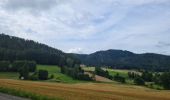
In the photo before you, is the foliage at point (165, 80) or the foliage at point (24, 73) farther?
the foliage at point (24, 73)

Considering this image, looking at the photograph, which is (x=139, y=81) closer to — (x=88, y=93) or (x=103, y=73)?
(x=103, y=73)

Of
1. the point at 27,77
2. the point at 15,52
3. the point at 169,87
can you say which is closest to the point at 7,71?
the point at 27,77

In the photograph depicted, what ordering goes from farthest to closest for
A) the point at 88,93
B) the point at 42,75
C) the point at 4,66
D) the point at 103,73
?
1. the point at 103,73
2. the point at 4,66
3. the point at 42,75
4. the point at 88,93

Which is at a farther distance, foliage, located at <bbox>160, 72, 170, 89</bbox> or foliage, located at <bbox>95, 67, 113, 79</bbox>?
foliage, located at <bbox>95, 67, 113, 79</bbox>

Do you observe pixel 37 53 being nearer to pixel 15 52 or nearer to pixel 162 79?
pixel 15 52

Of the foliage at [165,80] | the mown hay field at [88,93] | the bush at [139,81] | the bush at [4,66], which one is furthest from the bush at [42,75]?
the mown hay field at [88,93]

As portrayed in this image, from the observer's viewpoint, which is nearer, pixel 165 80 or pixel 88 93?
pixel 88 93

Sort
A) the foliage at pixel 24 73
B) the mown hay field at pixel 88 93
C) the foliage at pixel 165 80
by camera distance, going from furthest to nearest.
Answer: the foliage at pixel 24 73
the foliage at pixel 165 80
the mown hay field at pixel 88 93

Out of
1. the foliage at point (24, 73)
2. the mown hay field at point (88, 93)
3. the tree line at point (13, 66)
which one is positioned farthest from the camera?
the tree line at point (13, 66)

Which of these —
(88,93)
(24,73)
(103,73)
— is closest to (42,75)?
(24,73)

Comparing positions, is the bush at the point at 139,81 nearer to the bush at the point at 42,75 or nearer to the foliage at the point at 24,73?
the bush at the point at 42,75

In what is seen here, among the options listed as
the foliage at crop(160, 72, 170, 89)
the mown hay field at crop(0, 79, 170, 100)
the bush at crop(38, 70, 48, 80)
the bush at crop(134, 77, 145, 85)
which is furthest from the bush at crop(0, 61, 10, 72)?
the mown hay field at crop(0, 79, 170, 100)

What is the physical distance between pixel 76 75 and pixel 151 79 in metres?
26.2

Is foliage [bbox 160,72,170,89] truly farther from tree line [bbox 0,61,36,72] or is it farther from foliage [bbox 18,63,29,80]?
tree line [bbox 0,61,36,72]
